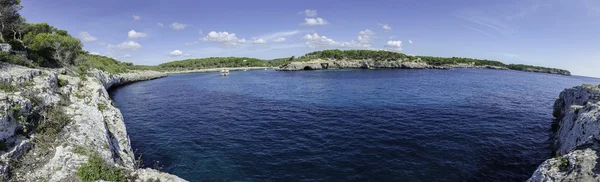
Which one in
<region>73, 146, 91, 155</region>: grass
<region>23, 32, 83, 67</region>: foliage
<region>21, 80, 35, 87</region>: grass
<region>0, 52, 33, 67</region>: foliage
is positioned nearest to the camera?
<region>73, 146, 91, 155</region>: grass

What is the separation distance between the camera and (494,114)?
3409 centimetres

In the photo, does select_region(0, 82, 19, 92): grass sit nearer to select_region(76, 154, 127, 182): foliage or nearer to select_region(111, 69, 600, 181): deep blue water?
select_region(76, 154, 127, 182): foliage

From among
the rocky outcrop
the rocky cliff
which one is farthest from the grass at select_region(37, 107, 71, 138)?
the rocky outcrop

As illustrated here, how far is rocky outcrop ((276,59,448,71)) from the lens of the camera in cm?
17212

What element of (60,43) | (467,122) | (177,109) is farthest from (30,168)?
(60,43)

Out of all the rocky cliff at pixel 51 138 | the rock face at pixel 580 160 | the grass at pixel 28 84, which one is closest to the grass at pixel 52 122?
the rocky cliff at pixel 51 138

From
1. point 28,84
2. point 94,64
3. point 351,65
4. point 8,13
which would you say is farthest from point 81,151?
point 351,65

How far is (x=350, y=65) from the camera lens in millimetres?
179500

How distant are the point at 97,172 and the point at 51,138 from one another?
4919 mm

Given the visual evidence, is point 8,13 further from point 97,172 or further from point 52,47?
point 97,172

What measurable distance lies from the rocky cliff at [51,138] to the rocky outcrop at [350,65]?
15401 centimetres

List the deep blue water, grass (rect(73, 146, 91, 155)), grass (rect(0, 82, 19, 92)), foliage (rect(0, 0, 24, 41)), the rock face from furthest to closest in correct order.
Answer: foliage (rect(0, 0, 24, 41)), the deep blue water, grass (rect(0, 82, 19, 92)), grass (rect(73, 146, 91, 155)), the rock face

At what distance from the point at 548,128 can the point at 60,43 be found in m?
75.6

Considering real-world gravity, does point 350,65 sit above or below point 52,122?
above
